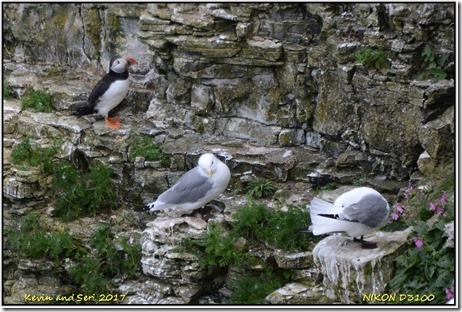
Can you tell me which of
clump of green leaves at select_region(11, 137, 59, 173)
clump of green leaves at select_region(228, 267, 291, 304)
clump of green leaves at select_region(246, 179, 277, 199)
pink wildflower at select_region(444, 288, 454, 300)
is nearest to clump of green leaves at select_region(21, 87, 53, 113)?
clump of green leaves at select_region(11, 137, 59, 173)

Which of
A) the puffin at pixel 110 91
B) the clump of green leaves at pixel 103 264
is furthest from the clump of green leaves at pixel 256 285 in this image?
the puffin at pixel 110 91

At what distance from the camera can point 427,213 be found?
10000 mm

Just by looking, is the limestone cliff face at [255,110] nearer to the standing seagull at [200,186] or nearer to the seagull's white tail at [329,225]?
the standing seagull at [200,186]

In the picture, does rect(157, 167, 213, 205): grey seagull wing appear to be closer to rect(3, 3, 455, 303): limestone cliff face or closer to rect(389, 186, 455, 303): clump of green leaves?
rect(3, 3, 455, 303): limestone cliff face

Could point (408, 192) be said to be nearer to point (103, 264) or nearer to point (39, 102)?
point (103, 264)

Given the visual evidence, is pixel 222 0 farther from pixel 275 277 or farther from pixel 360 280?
pixel 360 280

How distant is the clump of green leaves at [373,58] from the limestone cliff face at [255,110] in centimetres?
2

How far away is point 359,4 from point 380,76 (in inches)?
35.0

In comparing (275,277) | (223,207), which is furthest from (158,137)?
(275,277)

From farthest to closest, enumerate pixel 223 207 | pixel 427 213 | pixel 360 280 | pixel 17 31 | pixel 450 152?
pixel 17 31, pixel 223 207, pixel 450 152, pixel 427 213, pixel 360 280

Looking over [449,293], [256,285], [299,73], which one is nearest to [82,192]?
[256,285]

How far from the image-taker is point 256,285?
1071 centimetres

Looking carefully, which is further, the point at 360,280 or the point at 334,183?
the point at 334,183

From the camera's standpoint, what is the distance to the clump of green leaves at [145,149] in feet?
40.7
